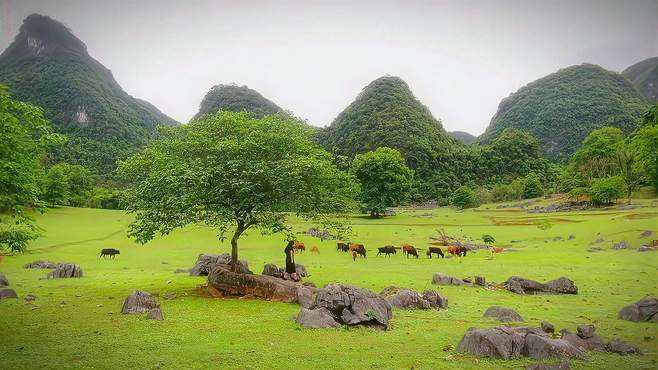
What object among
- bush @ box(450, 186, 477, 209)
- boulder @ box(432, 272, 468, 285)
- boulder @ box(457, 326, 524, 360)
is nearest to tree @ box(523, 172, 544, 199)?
bush @ box(450, 186, 477, 209)

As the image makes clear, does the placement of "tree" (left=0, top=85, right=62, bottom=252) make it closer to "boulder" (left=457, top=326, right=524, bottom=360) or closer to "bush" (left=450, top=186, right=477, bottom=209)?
"boulder" (left=457, top=326, right=524, bottom=360)

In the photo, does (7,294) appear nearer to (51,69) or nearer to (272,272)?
(51,69)

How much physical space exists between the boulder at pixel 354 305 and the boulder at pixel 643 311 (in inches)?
326

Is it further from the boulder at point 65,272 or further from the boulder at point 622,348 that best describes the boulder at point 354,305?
the boulder at point 65,272

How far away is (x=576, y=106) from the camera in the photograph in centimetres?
15500

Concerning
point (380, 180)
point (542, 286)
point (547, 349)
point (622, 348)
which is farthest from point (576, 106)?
point (547, 349)

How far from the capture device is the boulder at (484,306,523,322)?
1627 centimetres

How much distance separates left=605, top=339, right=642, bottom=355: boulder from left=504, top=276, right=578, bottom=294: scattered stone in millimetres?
10265

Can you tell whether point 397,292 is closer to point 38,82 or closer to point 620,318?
point 620,318

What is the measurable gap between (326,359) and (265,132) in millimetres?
12840

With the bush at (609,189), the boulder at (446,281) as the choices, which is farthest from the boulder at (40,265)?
the bush at (609,189)

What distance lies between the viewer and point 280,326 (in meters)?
15.4

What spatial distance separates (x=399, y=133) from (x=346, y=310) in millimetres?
130395

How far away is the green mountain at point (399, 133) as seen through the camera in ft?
442
